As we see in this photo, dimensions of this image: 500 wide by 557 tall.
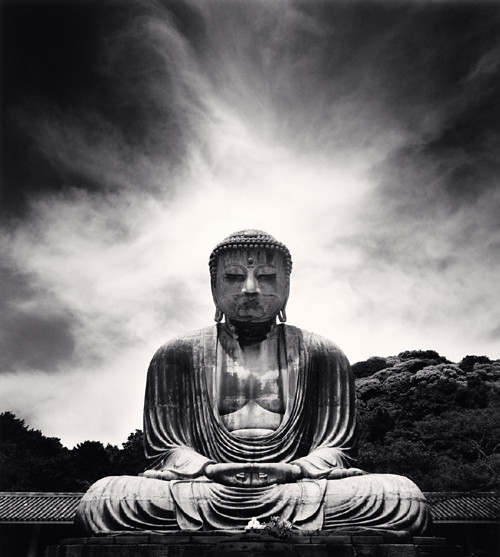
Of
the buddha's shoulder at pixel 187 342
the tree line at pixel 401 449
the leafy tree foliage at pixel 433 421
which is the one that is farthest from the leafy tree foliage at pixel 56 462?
the buddha's shoulder at pixel 187 342

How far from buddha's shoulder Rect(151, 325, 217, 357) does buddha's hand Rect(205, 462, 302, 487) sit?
2.11 metres

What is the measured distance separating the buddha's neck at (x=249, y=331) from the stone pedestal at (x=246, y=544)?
2.99m

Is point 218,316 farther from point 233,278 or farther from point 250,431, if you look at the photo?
point 250,431

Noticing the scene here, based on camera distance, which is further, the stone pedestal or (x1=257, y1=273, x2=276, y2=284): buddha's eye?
(x1=257, y1=273, x2=276, y2=284): buddha's eye

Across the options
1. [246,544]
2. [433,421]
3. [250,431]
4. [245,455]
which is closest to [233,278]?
[250,431]

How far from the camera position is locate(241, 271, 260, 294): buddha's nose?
878cm

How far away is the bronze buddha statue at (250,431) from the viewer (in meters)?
6.82

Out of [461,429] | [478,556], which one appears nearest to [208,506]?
[478,556]

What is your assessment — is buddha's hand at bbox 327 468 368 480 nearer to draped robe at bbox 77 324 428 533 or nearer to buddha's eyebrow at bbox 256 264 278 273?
draped robe at bbox 77 324 428 533

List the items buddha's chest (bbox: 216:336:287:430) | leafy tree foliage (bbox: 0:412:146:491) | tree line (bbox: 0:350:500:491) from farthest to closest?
leafy tree foliage (bbox: 0:412:146:491), tree line (bbox: 0:350:500:491), buddha's chest (bbox: 216:336:287:430)

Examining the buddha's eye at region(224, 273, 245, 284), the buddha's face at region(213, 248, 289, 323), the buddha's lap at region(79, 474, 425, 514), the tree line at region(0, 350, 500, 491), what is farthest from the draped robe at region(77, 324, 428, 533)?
the tree line at region(0, 350, 500, 491)

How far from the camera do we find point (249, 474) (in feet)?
23.4

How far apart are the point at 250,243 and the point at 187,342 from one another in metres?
1.47

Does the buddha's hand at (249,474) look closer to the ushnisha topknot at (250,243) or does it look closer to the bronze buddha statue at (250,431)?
the bronze buddha statue at (250,431)
